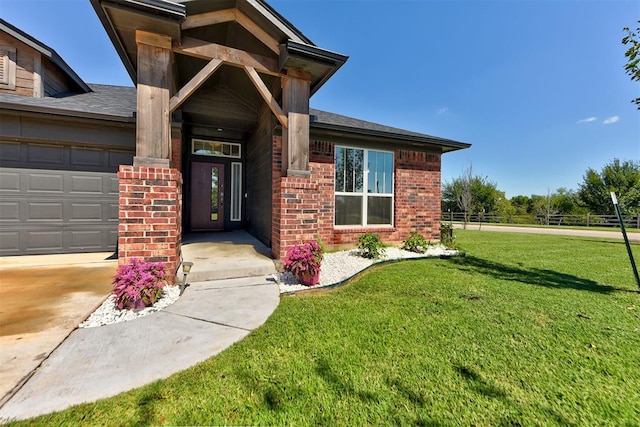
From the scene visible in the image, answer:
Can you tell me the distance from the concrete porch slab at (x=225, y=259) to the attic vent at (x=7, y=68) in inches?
230

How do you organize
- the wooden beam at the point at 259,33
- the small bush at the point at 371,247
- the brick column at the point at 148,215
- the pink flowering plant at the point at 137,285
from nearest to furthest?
the pink flowering plant at the point at 137,285, the brick column at the point at 148,215, the wooden beam at the point at 259,33, the small bush at the point at 371,247

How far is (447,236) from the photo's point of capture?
756cm

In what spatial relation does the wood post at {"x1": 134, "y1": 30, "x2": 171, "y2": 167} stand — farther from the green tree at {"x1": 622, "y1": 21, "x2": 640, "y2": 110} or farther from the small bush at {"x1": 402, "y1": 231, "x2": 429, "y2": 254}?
the green tree at {"x1": 622, "y1": 21, "x2": 640, "y2": 110}

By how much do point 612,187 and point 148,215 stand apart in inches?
1434

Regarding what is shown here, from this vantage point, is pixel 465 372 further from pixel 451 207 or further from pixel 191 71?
pixel 451 207

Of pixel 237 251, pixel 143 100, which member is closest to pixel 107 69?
pixel 143 100

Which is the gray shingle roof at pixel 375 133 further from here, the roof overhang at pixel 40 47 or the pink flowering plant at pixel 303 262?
the roof overhang at pixel 40 47

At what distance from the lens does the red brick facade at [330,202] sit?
4366mm

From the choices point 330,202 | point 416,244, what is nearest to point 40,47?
point 330,202

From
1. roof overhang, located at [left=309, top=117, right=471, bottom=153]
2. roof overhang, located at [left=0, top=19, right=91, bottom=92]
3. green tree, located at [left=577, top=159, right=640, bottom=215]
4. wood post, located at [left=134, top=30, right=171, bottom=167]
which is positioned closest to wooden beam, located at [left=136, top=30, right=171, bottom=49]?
wood post, located at [left=134, top=30, right=171, bottom=167]

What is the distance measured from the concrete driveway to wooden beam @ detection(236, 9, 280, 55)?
457cm

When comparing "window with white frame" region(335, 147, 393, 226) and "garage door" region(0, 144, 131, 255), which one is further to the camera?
"window with white frame" region(335, 147, 393, 226)

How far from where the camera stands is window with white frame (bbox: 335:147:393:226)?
6.45 meters

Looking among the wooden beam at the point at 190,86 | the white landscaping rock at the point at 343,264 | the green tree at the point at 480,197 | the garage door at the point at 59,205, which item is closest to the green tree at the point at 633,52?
the white landscaping rock at the point at 343,264
